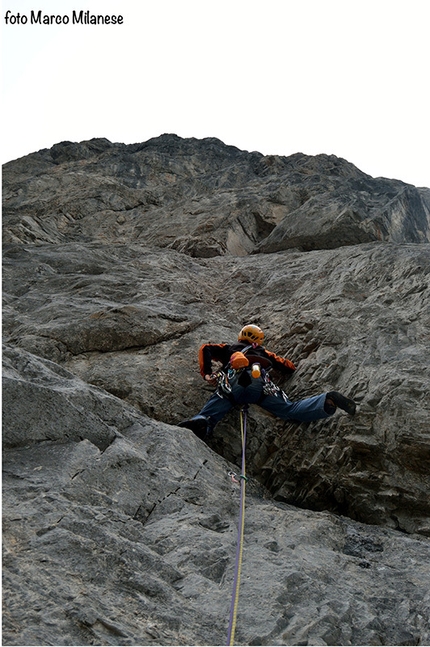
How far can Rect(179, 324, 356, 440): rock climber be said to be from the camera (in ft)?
19.4

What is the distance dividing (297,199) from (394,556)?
1178cm

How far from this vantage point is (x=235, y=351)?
722 cm

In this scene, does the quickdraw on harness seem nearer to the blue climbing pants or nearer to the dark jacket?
the blue climbing pants

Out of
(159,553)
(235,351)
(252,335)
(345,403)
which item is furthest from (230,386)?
(159,553)

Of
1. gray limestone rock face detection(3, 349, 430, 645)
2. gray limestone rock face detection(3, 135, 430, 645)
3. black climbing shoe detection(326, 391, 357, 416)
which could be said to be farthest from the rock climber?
gray limestone rock face detection(3, 349, 430, 645)

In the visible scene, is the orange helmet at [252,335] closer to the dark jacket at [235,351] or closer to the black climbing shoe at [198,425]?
the dark jacket at [235,351]

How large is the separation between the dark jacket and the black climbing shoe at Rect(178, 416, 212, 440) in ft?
2.77

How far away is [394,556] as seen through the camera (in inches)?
174

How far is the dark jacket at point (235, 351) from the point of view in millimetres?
6922

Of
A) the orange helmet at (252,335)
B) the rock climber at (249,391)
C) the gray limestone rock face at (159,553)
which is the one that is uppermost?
the orange helmet at (252,335)

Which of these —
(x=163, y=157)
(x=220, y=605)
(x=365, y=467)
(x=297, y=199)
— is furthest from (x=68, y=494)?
(x=163, y=157)

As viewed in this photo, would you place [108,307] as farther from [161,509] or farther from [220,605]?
[220,605]

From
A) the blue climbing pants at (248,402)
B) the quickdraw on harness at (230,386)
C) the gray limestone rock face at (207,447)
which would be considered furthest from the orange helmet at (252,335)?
the blue climbing pants at (248,402)

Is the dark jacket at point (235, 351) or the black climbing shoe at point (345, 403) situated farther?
the dark jacket at point (235, 351)
